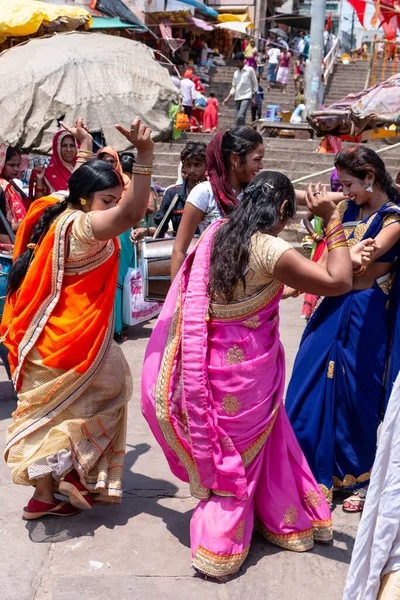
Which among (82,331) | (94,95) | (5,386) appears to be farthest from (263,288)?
(94,95)

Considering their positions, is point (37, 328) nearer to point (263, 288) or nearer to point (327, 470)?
point (263, 288)

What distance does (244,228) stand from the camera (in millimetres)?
2859

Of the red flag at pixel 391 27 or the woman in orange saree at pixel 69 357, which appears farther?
the red flag at pixel 391 27

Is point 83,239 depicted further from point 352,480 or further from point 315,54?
point 315,54

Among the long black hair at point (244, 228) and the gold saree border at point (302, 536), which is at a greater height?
the long black hair at point (244, 228)

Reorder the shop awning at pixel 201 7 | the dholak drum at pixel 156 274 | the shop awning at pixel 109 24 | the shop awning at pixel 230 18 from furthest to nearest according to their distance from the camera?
the shop awning at pixel 230 18, the shop awning at pixel 201 7, the shop awning at pixel 109 24, the dholak drum at pixel 156 274

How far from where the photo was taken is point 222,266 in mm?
2840

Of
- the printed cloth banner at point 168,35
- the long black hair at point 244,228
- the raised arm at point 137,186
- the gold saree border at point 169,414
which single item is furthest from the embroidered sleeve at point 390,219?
the printed cloth banner at point 168,35

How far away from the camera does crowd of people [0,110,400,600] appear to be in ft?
9.37

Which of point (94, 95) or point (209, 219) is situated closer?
point (209, 219)

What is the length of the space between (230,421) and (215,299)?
0.49 metres

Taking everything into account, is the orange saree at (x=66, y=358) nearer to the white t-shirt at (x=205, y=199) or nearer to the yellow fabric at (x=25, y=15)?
the white t-shirt at (x=205, y=199)

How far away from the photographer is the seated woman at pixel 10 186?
5.35 m

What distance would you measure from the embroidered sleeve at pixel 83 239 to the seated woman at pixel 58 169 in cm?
298
